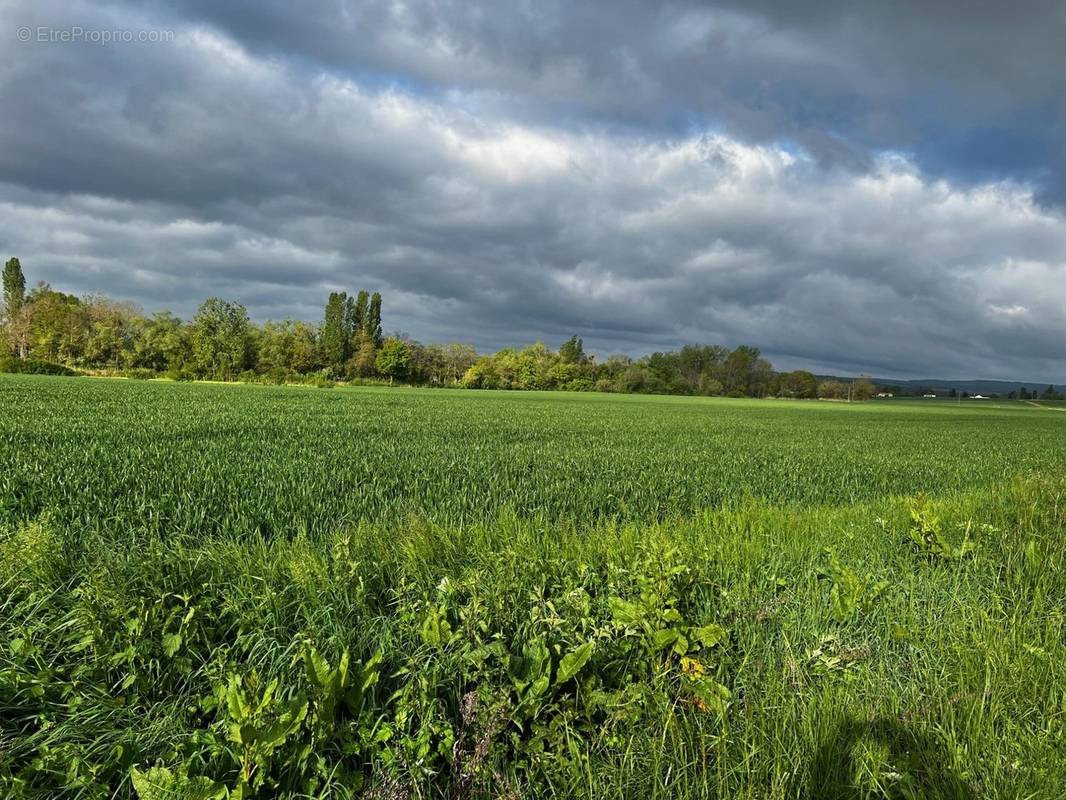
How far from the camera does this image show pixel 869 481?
600 inches

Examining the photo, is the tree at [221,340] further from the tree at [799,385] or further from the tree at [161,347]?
the tree at [799,385]

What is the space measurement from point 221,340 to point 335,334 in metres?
24.2

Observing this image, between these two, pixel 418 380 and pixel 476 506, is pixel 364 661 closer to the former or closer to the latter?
pixel 476 506

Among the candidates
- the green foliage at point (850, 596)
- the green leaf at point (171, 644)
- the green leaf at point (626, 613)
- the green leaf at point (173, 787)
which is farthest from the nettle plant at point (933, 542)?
the green leaf at point (171, 644)

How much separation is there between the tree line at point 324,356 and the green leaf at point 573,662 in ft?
340

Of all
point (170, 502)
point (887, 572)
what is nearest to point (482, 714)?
point (887, 572)

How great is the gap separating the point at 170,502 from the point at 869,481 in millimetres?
16016

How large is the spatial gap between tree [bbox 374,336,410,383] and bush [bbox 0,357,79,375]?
199 ft

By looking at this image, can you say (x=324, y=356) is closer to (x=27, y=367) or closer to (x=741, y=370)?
(x=27, y=367)

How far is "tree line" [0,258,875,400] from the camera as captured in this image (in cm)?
10744

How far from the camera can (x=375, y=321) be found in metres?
144

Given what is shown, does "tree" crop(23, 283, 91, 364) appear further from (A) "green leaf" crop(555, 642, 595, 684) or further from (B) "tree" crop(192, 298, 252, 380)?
(A) "green leaf" crop(555, 642, 595, 684)

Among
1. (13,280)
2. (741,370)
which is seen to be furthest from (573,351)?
(13,280)

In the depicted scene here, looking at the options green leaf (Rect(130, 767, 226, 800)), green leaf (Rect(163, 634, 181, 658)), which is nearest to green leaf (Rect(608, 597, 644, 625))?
green leaf (Rect(130, 767, 226, 800))
